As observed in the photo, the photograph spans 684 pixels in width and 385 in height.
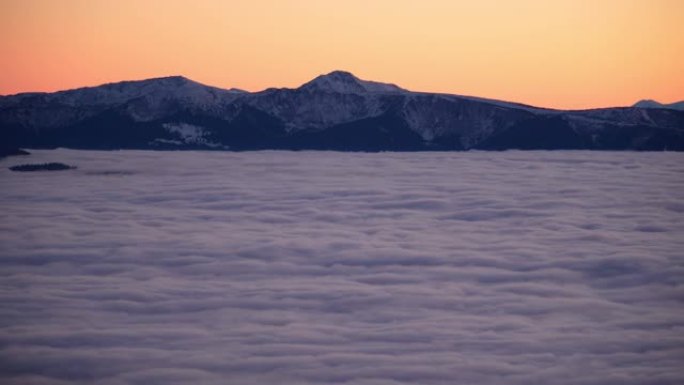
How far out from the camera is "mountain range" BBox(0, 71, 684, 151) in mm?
30391

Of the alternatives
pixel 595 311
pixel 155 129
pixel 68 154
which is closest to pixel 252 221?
pixel 595 311

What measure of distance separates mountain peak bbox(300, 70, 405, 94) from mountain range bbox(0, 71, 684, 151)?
55mm

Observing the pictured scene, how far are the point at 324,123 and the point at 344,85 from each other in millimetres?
1994

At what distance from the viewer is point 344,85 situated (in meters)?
32.8

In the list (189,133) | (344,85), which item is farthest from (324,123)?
(189,133)

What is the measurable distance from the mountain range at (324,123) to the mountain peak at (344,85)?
55 millimetres

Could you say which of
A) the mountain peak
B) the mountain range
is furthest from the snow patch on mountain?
the mountain peak

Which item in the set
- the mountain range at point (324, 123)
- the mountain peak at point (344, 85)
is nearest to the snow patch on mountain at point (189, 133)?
the mountain range at point (324, 123)

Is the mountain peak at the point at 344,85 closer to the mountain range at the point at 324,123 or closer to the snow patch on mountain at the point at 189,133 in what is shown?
the mountain range at the point at 324,123

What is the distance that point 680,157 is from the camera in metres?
27.2

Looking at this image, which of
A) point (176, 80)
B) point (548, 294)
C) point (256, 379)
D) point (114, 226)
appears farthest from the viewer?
point (176, 80)

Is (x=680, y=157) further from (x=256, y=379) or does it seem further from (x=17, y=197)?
(x=256, y=379)

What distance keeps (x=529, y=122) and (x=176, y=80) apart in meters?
13.6

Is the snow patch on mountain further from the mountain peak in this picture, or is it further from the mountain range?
the mountain peak
